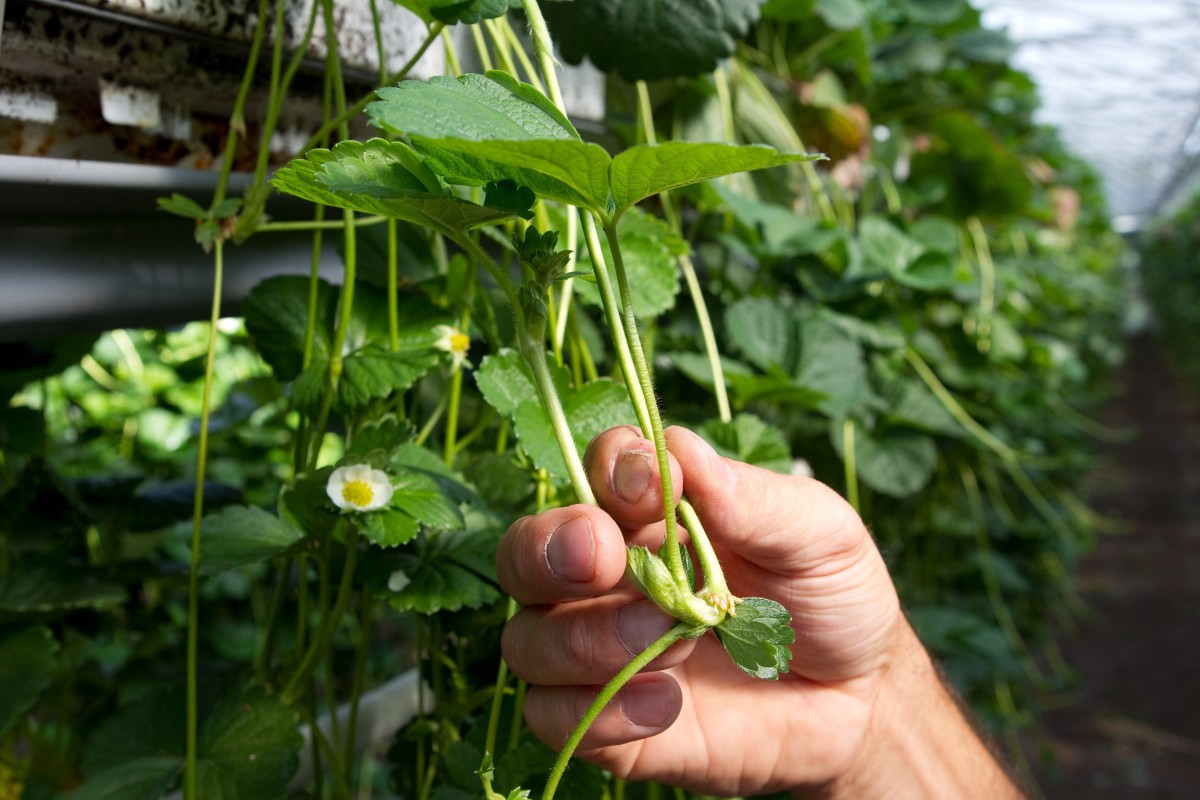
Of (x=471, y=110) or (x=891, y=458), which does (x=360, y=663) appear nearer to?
(x=471, y=110)

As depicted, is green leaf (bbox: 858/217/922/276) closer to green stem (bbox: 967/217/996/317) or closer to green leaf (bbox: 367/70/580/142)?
green stem (bbox: 967/217/996/317)

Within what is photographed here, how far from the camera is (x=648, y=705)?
1.36ft

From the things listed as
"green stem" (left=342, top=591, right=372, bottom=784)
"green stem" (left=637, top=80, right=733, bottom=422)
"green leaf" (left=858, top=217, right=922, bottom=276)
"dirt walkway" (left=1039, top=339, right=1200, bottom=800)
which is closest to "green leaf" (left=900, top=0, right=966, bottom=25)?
"green leaf" (left=858, top=217, right=922, bottom=276)

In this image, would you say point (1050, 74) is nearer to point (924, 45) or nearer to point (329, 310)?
point (924, 45)

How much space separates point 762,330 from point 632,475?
0.46m

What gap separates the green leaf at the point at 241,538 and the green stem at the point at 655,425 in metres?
0.21

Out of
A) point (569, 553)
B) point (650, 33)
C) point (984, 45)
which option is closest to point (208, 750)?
point (569, 553)

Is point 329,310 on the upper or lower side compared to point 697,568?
upper

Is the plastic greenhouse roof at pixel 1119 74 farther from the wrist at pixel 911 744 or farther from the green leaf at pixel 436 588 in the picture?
the green leaf at pixel 436 588

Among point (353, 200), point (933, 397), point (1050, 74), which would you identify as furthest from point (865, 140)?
point (1050, 74)

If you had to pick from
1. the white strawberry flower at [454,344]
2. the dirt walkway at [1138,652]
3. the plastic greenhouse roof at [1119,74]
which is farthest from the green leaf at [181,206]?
the plastic greenhouse roof at [1119,74]

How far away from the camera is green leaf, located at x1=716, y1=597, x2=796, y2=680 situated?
298 millimetres

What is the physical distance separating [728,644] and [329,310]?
0.29m

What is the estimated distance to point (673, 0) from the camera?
593mm
